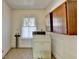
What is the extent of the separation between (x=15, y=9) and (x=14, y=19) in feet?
2.24

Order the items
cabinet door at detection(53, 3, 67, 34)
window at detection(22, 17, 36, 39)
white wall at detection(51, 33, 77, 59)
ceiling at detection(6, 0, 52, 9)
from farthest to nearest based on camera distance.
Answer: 1. window at detection(22, 17, 36, 39)
2. ceiling at detection(6, 0, 52, 9)
3. cabinet door at detection(53, 3, 67, 34)
4. white wall at detection(51, 33, 77, 59)

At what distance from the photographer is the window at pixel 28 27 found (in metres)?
9.63

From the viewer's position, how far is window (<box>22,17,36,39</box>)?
963 centimetres

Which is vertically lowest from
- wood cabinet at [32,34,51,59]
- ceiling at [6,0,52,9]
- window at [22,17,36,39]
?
wood cabinet at [32,34,51,59]

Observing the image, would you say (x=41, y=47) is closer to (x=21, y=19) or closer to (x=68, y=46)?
(x=68, y=46)

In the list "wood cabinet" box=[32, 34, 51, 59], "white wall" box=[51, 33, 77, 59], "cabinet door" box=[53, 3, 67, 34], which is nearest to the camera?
"white wall" box=[51, 33, 77, 59]

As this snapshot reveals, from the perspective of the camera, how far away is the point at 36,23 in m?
9.68

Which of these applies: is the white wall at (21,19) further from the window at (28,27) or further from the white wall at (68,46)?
the white wall at (68,46)

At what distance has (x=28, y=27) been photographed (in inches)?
383

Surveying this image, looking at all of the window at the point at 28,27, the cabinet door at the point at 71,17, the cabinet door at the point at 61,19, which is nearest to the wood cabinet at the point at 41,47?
the cabinet door at the point at 61,19

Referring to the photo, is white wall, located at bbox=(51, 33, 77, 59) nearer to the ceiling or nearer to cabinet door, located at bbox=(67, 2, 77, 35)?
cabinet door, located at bbox=(67, 2, 77, 35)

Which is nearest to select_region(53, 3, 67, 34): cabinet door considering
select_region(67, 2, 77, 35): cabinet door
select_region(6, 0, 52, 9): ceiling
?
select_region(67, 2, 77, 35): cabinet door

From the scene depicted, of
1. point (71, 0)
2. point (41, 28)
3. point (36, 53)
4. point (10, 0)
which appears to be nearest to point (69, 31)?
point (71, 0)

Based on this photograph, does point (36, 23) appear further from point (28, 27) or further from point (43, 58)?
point (43, 58)
